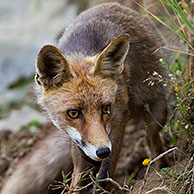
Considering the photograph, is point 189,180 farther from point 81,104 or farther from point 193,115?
point 81,104

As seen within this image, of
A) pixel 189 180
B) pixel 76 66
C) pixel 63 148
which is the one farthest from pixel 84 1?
pixel 189 180

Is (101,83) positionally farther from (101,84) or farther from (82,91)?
(82,91)

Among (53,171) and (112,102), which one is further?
(53,171)

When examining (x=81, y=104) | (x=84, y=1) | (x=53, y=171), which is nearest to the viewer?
(x=81, y=104)

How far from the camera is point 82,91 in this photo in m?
3.81

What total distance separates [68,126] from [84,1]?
8.00 m

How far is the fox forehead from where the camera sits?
375 cm

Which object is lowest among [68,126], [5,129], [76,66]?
[5,129]

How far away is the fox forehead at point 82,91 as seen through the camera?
3754mm

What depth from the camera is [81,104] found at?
12.2 ft

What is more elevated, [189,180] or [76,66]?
[76,66]

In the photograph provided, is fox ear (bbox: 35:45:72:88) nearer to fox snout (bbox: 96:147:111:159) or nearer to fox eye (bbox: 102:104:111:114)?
fox eye (bbox: 102:104:111:114)

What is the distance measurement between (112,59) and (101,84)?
1.00ft

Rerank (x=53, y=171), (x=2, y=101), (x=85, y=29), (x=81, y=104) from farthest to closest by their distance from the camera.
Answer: (x=2, y=101) < (x=53, y=171) < (x=85, y=29) < (x=81, y=104)
